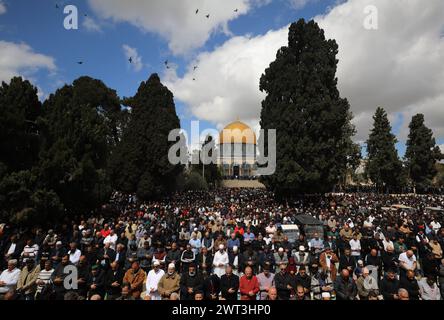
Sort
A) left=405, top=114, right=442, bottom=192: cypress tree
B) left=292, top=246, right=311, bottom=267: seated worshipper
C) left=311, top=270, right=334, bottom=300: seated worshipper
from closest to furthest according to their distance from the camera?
left=311, top=270, right=334, bottom=300: seated worshipper < left=292, top=246, right=311, bottom=267: seated worshipper < left=405, top=114, right=442, bottom=192: cypress tree

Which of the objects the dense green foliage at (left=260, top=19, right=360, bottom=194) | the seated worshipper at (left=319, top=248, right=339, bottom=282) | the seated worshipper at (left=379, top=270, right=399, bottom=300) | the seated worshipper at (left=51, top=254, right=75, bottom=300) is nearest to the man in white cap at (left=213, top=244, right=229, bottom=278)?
the seated worshipper at (left=319, top=248, right=339, bottom=282)

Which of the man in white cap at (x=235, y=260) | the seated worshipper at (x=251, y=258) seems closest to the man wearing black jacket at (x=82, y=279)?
the man in white cap at (x=235, y=260)

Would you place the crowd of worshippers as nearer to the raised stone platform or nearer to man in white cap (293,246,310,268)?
man in white cap (293,246,310,268)

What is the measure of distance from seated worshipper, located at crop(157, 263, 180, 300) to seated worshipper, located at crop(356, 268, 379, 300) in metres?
3.84

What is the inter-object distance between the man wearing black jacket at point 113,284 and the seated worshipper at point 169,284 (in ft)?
2.89

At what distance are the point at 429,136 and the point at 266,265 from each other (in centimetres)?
4459

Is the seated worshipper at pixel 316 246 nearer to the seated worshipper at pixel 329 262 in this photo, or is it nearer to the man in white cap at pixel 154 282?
the seated worshipper at pixel 329 262

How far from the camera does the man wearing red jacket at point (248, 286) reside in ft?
18.2

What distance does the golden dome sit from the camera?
6512 cm

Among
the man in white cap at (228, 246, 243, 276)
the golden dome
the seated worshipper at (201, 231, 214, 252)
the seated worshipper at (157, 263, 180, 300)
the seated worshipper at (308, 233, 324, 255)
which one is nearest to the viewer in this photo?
the seated worshipper at (157, 263, 180, 300)

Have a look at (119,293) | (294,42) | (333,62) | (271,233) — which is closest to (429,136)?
(333,62)

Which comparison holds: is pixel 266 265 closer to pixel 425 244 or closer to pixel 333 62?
pixel 425 244

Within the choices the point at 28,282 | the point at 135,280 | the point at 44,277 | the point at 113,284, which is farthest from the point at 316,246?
the point at 28,282

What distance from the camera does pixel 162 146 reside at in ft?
88.7
